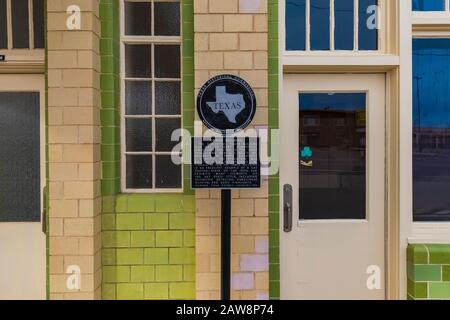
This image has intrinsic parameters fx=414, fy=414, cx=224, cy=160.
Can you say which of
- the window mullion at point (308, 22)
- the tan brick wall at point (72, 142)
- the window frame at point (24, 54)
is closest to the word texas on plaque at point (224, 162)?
the tan brick wall at point (72, 142)

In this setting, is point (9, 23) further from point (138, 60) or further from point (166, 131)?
point (166, 131)

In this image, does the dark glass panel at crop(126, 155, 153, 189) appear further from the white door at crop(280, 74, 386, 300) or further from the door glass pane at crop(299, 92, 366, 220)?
the door glass pane at crop(299, 92, 366, 220)

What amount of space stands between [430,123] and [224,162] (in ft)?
6.16

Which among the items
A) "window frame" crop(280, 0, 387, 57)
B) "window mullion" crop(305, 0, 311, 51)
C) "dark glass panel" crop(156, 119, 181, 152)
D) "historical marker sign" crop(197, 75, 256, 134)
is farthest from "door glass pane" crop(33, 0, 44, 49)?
"window mullion" crop(305, 0, 311, 51)

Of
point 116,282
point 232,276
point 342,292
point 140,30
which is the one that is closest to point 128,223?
point 116,282

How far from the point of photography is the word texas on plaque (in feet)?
9.25

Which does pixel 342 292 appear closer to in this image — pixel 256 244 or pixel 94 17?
pixel 256 244

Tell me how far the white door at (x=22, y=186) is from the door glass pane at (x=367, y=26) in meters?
2.74

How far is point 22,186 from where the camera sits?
352 centimetres

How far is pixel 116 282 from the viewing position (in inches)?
134

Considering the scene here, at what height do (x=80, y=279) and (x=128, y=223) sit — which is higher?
(x=128, y=223)

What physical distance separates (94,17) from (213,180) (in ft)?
5.36

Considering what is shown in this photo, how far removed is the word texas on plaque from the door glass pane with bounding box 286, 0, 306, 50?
1135mm

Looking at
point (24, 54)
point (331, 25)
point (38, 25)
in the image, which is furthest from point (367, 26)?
point (24, 54)
